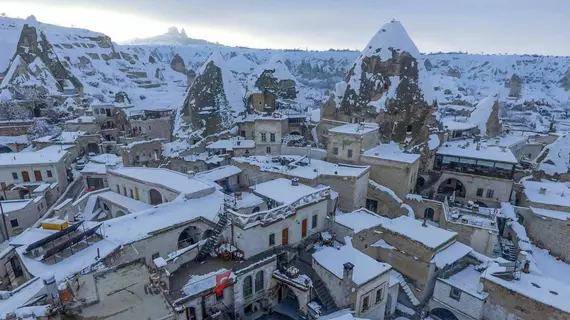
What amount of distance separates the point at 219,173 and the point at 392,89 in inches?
979

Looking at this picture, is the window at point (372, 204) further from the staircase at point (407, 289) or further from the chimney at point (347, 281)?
the chimney at point (347, 281)

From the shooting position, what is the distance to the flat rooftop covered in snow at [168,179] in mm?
27531

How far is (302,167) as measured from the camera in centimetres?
3441

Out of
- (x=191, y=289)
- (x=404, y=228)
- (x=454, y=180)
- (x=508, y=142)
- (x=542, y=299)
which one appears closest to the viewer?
(x=191, y=289)

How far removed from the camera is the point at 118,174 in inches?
1228

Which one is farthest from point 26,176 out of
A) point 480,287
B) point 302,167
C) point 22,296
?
point 480,287

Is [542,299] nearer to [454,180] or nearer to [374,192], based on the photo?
[374,192]

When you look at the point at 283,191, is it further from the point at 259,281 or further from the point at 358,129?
the point at 358,129

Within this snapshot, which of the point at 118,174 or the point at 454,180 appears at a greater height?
the point at 118,174

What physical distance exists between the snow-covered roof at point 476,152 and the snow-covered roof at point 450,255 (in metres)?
16.5

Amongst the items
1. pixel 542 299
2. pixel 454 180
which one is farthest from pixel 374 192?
pixel 542 299

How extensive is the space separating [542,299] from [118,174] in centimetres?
3449

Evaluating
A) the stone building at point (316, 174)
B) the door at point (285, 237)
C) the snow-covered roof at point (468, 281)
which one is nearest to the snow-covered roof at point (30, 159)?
the stone building at point (316, 174)

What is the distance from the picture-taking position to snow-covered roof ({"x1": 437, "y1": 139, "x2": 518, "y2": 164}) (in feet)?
122
